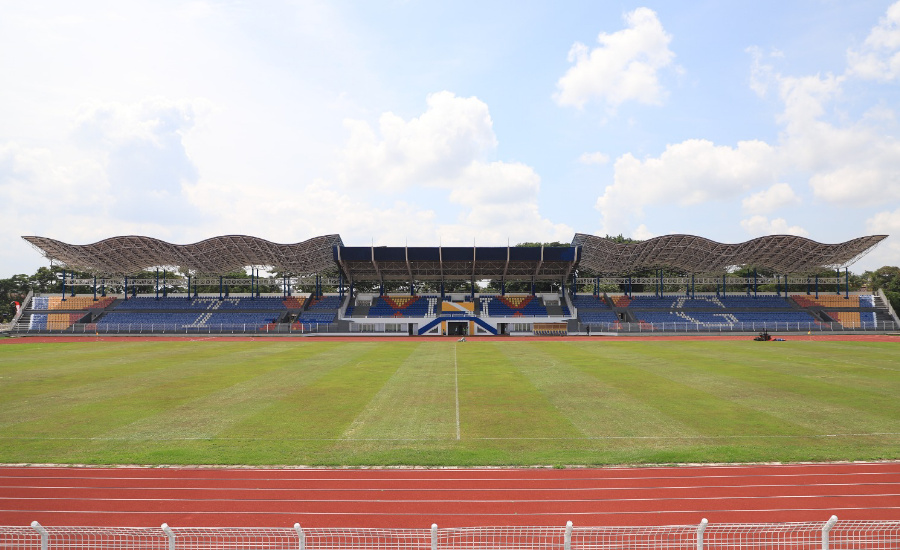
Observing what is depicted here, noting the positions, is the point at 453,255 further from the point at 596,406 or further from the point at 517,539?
the point at 517,539

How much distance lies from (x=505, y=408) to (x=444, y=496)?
8.11 meters

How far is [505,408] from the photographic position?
18.1m

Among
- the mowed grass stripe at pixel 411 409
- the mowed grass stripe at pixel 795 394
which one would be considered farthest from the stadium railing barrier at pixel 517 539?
the mowed grass stripe at pixel 795 394

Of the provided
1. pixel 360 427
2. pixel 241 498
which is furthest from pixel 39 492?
pixel 360 427

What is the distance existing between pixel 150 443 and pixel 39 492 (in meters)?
3.06

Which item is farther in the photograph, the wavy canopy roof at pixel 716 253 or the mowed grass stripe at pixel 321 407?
the wavy canopy roof at pixel 716 253

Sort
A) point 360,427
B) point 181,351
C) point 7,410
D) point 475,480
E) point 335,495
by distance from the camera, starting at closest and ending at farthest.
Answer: point 335,495, point 475,480, point 360,427, point 7,410, point 181,351

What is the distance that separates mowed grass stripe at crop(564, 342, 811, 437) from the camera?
1498 centimetres

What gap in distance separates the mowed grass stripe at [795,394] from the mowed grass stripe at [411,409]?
1153cm

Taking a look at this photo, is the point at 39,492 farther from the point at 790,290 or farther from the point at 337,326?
the point at 790,290

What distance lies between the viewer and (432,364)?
31438mm

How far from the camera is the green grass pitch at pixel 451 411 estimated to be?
12.9 m

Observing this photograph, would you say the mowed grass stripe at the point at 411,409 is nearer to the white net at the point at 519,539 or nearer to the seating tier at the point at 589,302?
the white net at the point at 519,539

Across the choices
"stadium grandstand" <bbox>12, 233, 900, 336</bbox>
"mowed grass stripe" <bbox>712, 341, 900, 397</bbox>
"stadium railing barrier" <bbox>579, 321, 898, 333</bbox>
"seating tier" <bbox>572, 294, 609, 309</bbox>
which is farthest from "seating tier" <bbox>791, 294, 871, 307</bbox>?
"mowed grass stripe" <bbox>712, 341, 900, 397</bbox>
